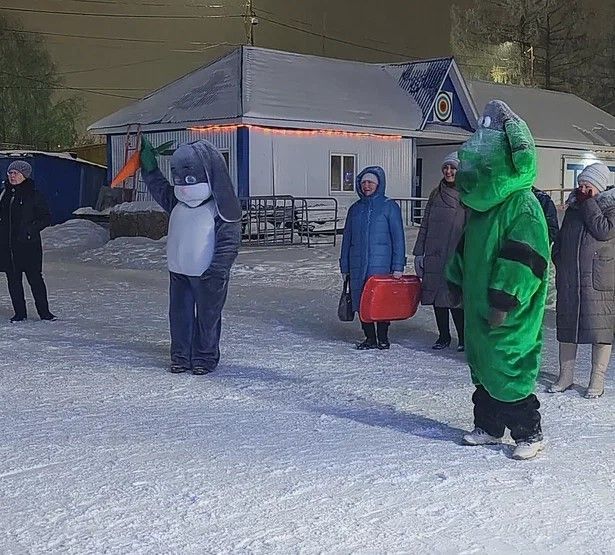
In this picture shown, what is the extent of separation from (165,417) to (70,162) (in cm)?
2202

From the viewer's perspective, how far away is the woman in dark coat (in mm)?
8945

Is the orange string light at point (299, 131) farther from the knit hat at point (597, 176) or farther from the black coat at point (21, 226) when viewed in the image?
the knit hat at point (597, 176)

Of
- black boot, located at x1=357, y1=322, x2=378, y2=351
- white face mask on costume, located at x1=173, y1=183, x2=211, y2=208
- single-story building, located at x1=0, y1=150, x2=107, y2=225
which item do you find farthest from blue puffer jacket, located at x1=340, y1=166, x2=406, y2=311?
single-story building, located at x1=0, y1=150, x2=107, y2=225

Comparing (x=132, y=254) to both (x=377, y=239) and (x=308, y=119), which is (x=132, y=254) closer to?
(x=308, y=119)

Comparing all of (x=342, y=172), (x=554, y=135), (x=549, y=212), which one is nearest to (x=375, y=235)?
(x=549, y=212)

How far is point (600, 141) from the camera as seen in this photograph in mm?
29578

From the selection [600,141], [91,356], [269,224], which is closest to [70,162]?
[269,224]

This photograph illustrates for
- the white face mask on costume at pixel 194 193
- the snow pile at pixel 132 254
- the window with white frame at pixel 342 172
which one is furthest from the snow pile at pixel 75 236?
the white face mask on costume at pixel 194 193

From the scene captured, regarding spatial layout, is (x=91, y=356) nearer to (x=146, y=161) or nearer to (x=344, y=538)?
(x=146, y=161)

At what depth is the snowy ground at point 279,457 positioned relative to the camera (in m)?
3.60

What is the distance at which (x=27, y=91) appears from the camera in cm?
3972

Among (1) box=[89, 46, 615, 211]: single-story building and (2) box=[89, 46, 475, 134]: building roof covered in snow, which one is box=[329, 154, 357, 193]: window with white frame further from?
(2) box=[89, 46, 475, 134]: building roof covered in snow

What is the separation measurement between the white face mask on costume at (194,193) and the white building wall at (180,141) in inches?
490

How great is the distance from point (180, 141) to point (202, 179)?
52.0 ft
